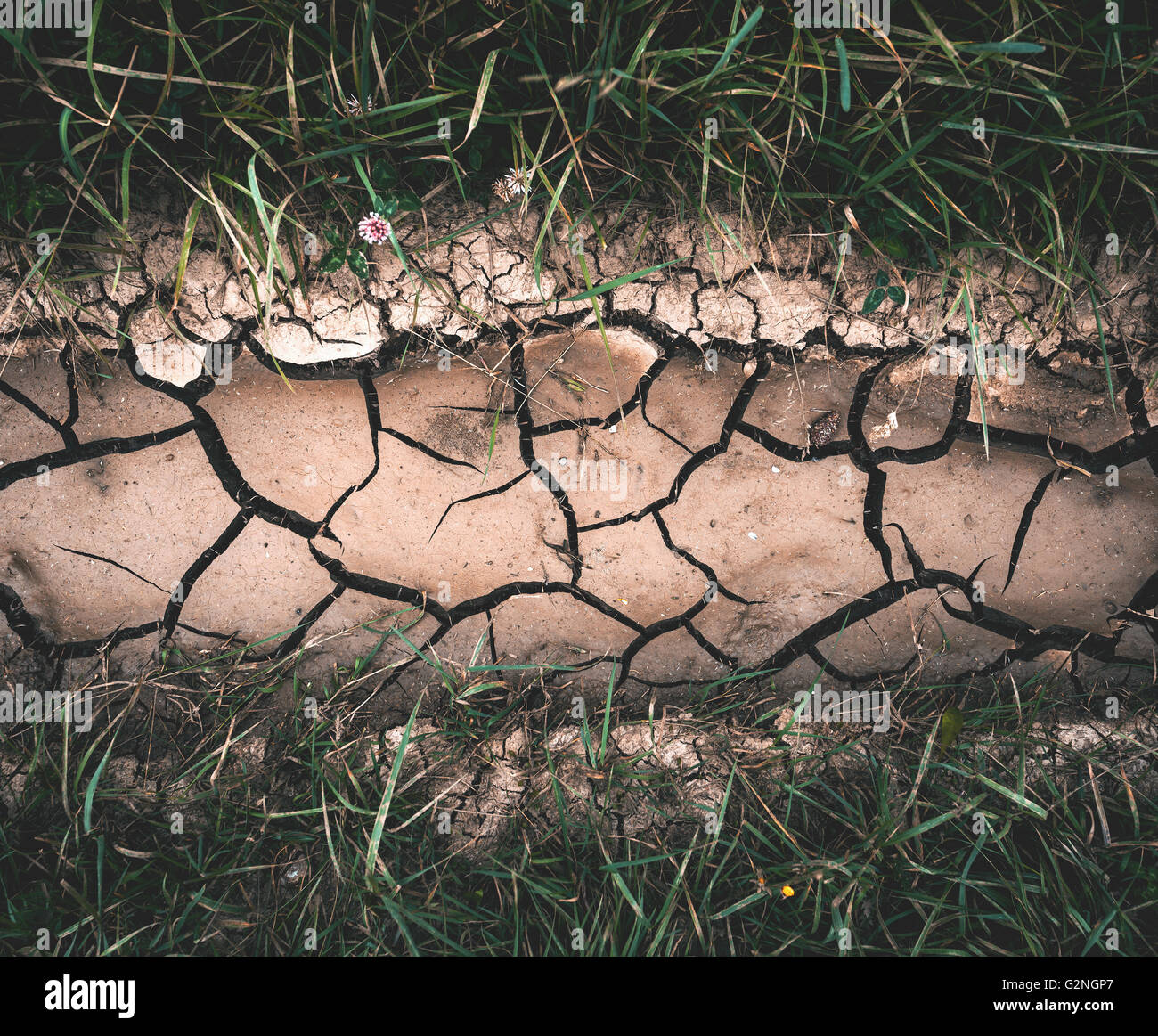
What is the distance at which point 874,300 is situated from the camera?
1.88m

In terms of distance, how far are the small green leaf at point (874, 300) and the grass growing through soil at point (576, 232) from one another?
0.09m

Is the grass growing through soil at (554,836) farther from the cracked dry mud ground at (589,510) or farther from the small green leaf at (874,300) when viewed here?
the small green leaf at (874,300)

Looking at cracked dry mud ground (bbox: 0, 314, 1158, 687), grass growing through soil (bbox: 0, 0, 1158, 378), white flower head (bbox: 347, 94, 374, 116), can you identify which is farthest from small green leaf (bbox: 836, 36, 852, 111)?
white flower head (bbox: 347, 94, 374, 116)

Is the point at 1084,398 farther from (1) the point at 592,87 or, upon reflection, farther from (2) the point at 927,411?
(1) the point at 592,87

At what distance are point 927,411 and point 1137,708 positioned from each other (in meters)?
1.12

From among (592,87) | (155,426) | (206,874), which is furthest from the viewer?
(155,426)

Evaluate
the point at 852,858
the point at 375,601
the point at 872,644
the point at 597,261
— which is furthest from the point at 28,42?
the point at 852,858

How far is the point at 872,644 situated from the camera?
2016 millimetres

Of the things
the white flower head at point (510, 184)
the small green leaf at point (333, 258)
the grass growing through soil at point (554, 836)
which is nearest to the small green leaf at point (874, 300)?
the white flower head at point (510, 184)

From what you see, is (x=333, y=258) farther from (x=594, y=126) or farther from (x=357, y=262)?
(x=594, y=126)

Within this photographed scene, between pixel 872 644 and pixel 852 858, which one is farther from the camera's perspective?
pixel 872 644

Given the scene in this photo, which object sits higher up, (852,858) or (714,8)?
(714,8)

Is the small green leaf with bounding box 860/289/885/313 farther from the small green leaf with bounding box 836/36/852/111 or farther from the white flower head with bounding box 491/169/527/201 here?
the white flower head with bounding box 491/169/527/201

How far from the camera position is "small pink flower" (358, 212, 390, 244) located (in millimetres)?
1722
